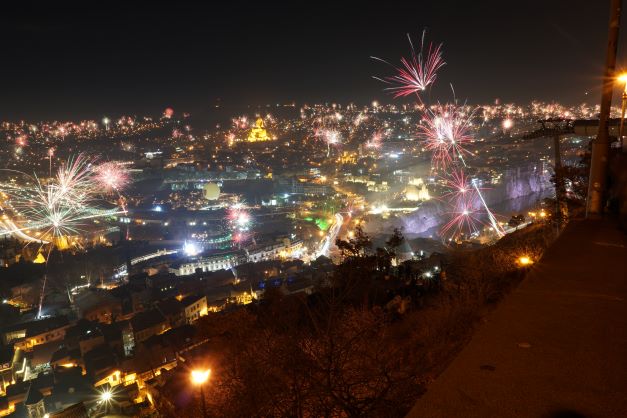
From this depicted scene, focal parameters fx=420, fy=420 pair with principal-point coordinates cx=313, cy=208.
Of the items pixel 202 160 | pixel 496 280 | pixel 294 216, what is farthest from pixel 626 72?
pixel 202 160

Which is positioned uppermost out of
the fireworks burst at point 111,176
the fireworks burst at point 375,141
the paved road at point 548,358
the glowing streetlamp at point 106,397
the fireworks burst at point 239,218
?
the fireworks burst at point 375,141

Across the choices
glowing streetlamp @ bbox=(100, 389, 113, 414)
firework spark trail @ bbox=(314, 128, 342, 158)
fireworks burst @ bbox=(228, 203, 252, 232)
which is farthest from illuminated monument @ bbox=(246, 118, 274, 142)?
glowing streetlamp @ bbox=(100, 389, 113, 414)

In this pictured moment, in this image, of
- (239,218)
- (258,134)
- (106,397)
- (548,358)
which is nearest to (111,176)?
(239,218)

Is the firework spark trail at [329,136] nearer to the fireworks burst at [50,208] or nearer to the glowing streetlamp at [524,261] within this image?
the fireworks burst at [50,208]

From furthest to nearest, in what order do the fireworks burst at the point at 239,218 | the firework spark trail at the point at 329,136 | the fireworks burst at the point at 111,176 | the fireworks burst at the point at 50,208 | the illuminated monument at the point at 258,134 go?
the illuminated monument at the point at 258,134 < the firework spark trail at the point at 329,136 < the fireworks burst at the point at 111,176 < the fireworks burst at the point at 239,218 < the fireworks burst at the point at 50,208

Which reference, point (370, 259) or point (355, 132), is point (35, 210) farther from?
point (355, 132)

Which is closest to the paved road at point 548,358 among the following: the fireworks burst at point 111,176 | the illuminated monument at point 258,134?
the fireworks burst at point 111,176

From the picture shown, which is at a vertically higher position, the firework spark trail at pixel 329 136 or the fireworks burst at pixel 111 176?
the firework spark trail at pixel 329 136

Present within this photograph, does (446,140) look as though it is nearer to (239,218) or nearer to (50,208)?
(239,218)
